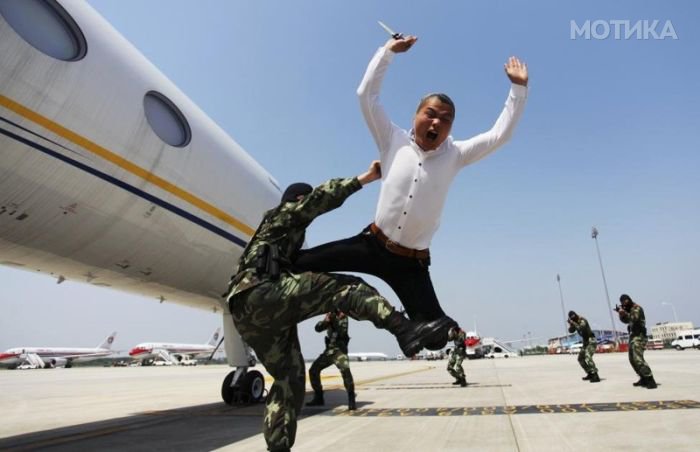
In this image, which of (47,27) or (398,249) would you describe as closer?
(398,249)

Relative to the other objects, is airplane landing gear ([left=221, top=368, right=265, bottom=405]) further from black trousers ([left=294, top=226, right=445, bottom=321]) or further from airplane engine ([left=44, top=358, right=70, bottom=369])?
airplane engine ([left=44, top=358, right=70, bottom=369])

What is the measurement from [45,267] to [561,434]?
783 cm

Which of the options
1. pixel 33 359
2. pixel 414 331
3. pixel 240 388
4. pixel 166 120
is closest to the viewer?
pixel 414 331

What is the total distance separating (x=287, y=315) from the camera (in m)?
3.06

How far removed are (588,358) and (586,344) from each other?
53 cm

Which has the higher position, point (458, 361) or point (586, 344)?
point (586, 344)

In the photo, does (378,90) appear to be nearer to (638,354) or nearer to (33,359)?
(638,354)

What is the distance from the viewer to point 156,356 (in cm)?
8556

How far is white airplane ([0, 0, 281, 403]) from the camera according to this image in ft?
17.2

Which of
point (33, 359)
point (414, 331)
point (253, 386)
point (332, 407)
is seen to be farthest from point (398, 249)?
point (33, 359)

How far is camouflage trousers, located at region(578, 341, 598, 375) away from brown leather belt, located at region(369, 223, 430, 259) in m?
13.7

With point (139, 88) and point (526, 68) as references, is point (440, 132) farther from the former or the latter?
point (139, 88)

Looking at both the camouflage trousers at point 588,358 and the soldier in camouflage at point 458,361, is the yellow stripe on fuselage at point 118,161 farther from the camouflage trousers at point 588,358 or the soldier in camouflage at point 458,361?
the camouflage trousers at point 588,358

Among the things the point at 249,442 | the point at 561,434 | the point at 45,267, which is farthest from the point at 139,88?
the point at 561,434
